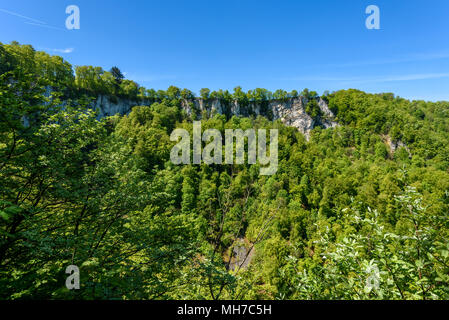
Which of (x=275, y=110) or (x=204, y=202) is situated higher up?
(x=275, y=110)

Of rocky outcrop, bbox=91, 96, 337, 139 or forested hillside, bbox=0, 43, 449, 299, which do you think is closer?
forested hillside, bbox=0, 43, 449, 299

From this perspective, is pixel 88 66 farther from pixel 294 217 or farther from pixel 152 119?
pixel 294 217

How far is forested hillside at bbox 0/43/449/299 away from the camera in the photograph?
3.28 meters

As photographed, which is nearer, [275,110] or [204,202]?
[204,202]

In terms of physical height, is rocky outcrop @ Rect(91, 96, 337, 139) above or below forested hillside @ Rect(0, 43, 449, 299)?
above

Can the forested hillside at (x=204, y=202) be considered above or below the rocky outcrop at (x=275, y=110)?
below

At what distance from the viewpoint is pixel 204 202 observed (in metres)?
39.6

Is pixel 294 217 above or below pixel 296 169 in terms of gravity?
below

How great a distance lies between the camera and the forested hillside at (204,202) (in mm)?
3277

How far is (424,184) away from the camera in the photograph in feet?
137

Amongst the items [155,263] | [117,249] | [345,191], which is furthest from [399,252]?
[345,191]

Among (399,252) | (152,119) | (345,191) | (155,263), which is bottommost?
(345,191)

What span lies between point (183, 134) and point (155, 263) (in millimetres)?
60826

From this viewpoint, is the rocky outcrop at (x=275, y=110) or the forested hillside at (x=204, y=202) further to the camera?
the rocky outcrop at (x=275, y=110)
